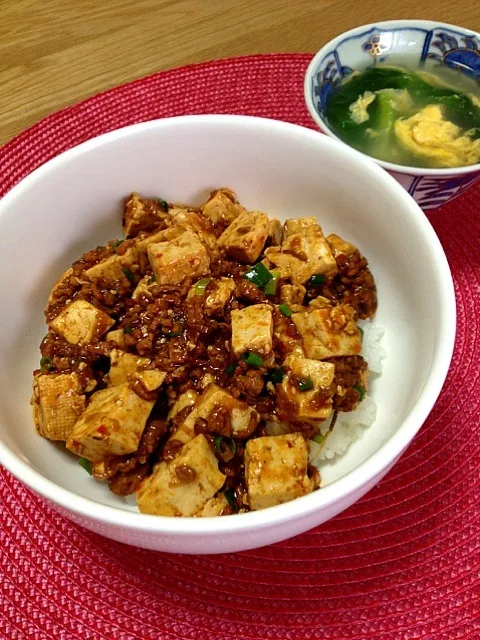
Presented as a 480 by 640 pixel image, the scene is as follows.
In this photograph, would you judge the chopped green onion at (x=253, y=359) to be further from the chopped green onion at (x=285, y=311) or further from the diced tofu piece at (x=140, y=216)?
the diced tofu piece at (x=140, y=216)

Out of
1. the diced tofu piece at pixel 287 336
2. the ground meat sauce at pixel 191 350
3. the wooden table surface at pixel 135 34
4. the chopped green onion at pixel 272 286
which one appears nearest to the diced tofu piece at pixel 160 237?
the ground meat sauce at pixel 191 350

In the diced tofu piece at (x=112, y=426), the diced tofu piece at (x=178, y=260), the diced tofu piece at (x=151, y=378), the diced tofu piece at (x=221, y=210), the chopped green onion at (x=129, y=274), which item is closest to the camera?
the diced tofu piece at (x=112, y=426)

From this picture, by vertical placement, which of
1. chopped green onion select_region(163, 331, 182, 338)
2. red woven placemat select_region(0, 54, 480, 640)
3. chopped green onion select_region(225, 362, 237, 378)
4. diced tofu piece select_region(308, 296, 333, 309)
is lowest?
red woven placemat select_region(0, 54, 480, 640)

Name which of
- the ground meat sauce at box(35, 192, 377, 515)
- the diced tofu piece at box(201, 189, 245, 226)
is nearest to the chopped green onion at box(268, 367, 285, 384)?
the ground meat sauce at box(35, 192, 377, 515)

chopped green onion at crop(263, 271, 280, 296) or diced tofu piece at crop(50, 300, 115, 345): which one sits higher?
chopped green onion at crop(263, 271, 280, 296)

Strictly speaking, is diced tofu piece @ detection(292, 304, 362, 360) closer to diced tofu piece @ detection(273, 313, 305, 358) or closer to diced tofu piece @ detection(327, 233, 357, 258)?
diced tofu piece @ detection(273, 313, 305, 358)
